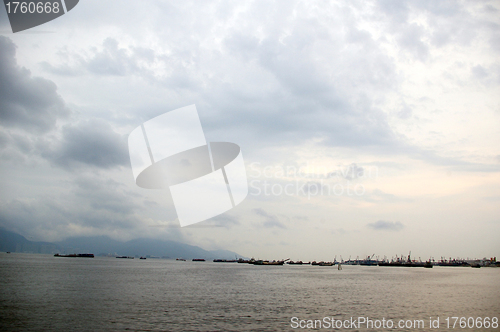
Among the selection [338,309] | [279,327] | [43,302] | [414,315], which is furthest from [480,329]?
[43,302]

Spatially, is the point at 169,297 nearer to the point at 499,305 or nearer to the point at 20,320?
the point at 20,320

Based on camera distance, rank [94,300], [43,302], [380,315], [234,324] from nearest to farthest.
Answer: [234,324] → [380,315] → [43,302] → [94,300]

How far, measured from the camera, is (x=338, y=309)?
38.1 m

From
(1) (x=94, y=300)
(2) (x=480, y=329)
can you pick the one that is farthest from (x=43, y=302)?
(2) (x=480, y=329)

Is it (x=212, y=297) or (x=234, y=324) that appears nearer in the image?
(x=234, y=324)

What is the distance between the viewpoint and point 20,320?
28422mm

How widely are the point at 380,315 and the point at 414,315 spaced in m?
4.18

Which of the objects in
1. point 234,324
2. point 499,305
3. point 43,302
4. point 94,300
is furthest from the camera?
point 499,305

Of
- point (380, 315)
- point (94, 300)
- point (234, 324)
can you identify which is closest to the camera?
point (234, 324)

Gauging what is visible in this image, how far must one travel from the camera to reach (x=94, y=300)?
4091 cm

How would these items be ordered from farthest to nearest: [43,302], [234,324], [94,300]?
[94,300] → [43,302] → [234,324]

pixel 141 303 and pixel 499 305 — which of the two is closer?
pixel 141 303

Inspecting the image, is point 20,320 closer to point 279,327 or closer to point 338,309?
point 279,327

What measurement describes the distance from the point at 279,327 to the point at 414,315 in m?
17.7
